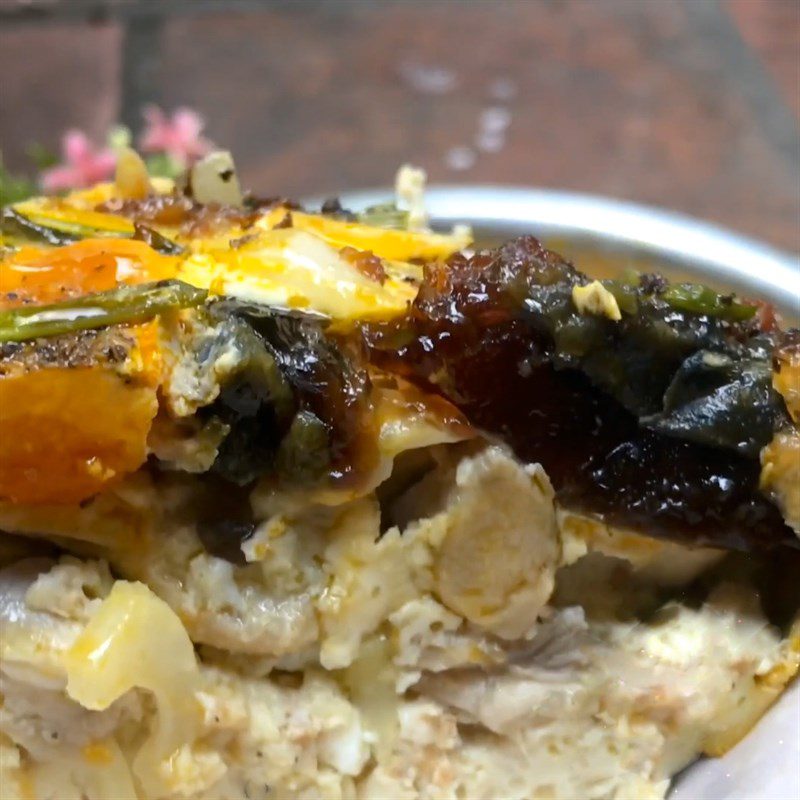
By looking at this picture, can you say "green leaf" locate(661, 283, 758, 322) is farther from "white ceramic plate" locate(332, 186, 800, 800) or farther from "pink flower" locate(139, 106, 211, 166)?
"pink flower" locate(139, 106, 211, 166)

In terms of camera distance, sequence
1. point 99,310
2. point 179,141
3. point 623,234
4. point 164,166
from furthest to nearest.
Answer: point 179,141, point 164,166, point 623,234, point 99,310

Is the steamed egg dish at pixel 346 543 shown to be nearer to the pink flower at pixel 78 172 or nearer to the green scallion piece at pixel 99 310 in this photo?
the green scallion piece at pixel 99 310

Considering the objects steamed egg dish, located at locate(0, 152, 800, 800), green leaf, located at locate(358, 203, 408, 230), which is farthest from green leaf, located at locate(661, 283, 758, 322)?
green leaf, located at locate(358, 203, 408, 230)

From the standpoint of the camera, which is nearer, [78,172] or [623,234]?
[623,234]

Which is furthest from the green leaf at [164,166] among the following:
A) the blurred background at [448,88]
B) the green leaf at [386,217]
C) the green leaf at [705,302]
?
the green leaf at [705,302]

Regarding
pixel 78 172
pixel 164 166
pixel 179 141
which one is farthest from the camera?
pixel 179 141

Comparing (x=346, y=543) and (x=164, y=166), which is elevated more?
(x=346, y=543)

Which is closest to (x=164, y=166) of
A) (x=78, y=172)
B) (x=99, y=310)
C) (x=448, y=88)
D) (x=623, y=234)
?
(x=78, y=172)

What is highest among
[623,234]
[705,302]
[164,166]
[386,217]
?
[705,302]

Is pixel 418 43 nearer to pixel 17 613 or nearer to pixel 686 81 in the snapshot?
pixel 686 81

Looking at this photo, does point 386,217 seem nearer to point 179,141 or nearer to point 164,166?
point 164,166
